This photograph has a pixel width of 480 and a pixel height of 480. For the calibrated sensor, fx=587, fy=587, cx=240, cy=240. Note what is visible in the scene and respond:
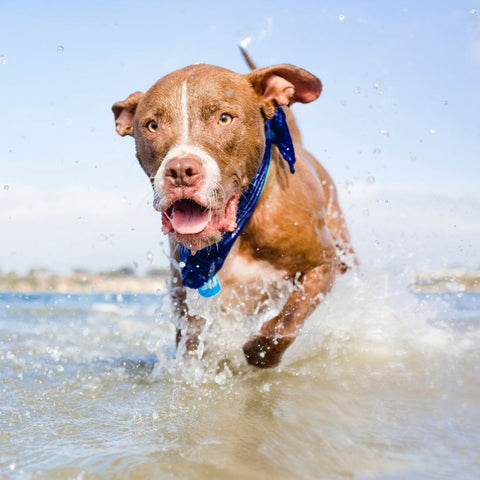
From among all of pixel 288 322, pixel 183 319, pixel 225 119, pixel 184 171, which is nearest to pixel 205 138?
pixel 225 119

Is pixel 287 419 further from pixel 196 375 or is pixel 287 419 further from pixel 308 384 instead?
pixel 196 375

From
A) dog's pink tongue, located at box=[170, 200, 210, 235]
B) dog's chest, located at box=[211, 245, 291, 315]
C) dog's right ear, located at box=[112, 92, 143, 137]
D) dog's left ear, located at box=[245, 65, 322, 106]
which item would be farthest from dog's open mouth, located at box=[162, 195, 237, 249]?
dog's right ear, located at box=[112, 92, 143, 137]

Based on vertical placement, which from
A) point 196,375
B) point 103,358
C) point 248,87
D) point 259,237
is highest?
point 248,87

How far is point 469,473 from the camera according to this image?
2.09 metres

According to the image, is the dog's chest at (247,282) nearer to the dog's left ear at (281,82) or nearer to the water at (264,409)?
the water at (264,409)

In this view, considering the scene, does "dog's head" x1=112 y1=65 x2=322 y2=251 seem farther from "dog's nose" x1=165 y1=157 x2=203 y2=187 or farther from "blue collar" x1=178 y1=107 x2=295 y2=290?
"blue collar" x1=178 y1=107 x2=295 y2=290

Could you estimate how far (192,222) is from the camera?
301cm

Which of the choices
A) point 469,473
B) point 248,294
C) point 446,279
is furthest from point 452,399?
point 446,279

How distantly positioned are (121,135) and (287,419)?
2082mm

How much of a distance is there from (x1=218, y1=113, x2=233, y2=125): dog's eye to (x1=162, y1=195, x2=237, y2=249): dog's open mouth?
0.45 m

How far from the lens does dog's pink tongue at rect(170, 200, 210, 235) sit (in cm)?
300

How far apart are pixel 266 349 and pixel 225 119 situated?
1421mm

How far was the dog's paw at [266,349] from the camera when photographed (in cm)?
360

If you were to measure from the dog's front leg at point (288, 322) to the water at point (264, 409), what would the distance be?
0.18 metres
